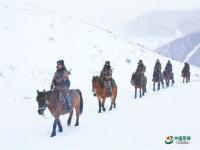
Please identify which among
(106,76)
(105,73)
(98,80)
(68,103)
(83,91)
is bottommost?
(68,103)

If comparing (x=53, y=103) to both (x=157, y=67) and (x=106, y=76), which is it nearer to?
(x=106, y=76)

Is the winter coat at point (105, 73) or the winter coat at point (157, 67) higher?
the winter coat at point (157, 67)

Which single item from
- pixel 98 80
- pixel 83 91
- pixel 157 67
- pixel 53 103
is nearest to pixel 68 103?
pixel 53 103

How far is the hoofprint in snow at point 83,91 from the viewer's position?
14.6 meters

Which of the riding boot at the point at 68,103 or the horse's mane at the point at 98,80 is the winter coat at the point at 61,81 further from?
the horse's mane at the point at 98,80

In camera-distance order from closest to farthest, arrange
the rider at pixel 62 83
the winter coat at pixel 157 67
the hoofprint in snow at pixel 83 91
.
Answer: the hoofprint in snow at pixel 83 91
the rider at pixel 62 83
the winter coat at pixel 157 67

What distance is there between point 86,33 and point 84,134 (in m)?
24.0

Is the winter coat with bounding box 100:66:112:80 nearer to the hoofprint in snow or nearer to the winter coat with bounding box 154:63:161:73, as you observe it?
the hoofprint in snow

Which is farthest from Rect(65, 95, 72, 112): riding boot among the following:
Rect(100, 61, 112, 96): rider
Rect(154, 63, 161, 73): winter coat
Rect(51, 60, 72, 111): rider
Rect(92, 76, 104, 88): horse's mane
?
Rect(154, 63, 161, 73): winter coat

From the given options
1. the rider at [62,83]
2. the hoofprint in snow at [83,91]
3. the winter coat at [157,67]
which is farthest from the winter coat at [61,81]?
the winter coat at [157,67]

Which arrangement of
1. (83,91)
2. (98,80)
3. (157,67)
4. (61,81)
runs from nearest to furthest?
(61,81) → (98,80) → (83,91) → (157,67)

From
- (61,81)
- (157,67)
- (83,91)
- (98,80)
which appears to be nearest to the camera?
(61,81)

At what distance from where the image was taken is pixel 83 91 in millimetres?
26344

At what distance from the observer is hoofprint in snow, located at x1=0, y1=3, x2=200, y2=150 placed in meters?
14.6
